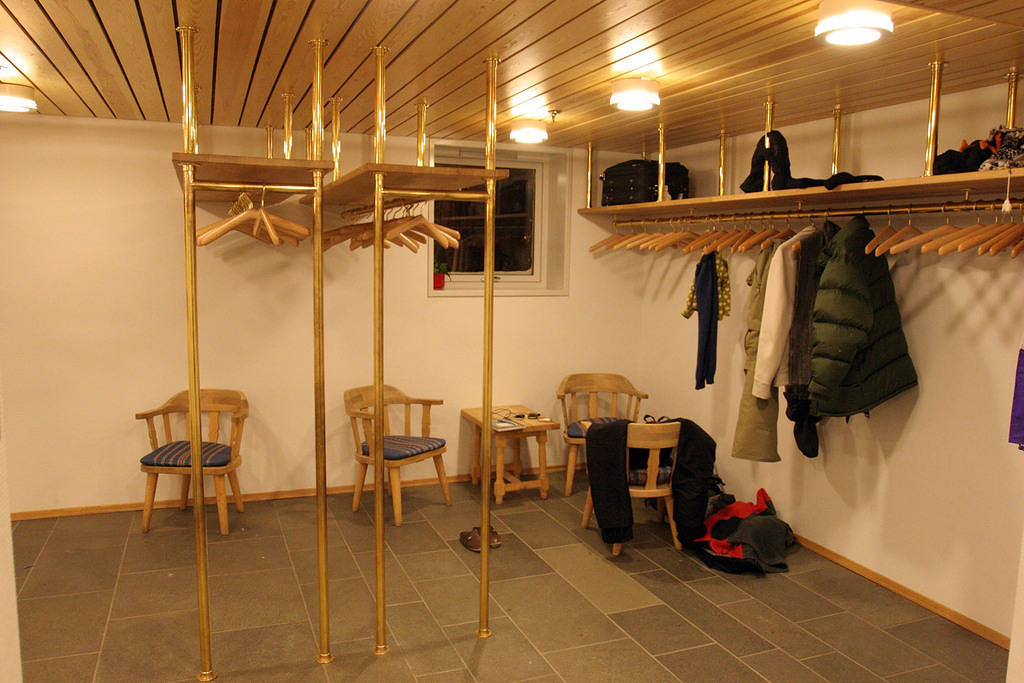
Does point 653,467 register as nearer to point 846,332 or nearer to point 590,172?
point 846,332

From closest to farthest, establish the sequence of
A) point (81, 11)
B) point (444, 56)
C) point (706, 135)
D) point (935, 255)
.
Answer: point (81, 11) → point (444, 56) → point (935, 255) → point (706, 135)

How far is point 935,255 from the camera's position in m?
3.64

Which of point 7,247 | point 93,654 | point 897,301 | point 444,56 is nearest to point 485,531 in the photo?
point 93,654

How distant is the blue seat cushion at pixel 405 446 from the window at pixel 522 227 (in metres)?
1.26

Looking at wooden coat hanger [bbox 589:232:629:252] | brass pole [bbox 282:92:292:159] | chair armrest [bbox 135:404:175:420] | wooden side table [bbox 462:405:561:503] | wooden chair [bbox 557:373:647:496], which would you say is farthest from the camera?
wooden coat hanger [bbox 589:232:629:252]

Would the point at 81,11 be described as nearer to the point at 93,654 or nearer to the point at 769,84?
the point at 93,654

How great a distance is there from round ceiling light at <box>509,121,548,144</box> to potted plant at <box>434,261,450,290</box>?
4.00 feet

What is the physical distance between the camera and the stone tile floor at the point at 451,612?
3084mm

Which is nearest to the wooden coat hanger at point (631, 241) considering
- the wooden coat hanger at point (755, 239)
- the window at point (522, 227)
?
the window at point (522, 227)

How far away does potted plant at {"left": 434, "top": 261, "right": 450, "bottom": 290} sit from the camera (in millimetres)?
5559

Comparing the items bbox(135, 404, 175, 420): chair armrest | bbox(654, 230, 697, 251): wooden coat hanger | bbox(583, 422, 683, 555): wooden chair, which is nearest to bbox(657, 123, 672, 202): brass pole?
bbox(654, 230, 697, 251): wooden coat hanger

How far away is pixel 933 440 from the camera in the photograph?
3664mm

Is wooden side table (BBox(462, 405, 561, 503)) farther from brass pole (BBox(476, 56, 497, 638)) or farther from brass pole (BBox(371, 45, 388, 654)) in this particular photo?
brass pole (BBox(371, 45, 388, 654))

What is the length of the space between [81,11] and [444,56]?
1.25 m
